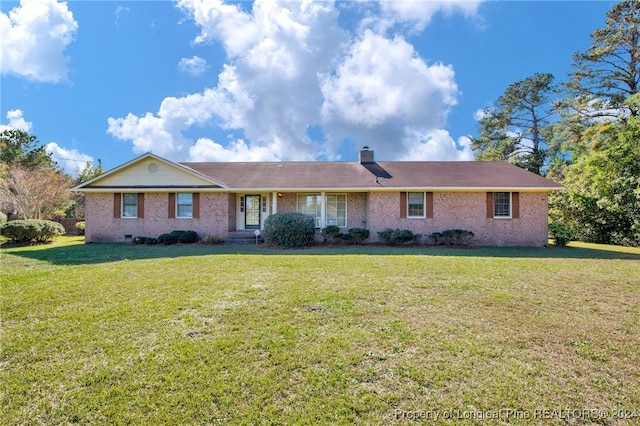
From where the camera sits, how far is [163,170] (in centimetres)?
1526

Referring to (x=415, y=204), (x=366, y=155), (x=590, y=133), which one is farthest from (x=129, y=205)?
(x=590, y=133)

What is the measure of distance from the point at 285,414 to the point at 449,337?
93.8 inches

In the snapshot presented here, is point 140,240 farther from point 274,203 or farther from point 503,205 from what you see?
point 503,205

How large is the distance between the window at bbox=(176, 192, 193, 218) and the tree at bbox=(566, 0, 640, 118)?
27252 mm

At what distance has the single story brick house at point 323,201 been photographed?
572 inches

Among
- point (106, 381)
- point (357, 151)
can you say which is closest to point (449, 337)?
point (106, 381)

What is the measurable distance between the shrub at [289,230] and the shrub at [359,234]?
6.85ft

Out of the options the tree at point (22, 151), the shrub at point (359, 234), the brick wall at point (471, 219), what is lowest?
the shrub at point (359, 234)

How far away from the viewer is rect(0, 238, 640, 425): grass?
2764 mm

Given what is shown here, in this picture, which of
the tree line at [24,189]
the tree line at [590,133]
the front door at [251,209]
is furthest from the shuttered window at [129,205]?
the tree line at [590,133]

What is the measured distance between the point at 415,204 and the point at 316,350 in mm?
12308

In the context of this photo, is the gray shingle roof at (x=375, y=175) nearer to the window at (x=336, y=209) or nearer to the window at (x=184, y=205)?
the window at (x=336, y=209)

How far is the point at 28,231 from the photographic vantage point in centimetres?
1436

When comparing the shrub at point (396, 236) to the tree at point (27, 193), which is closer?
the shrub at point (396, 236)
